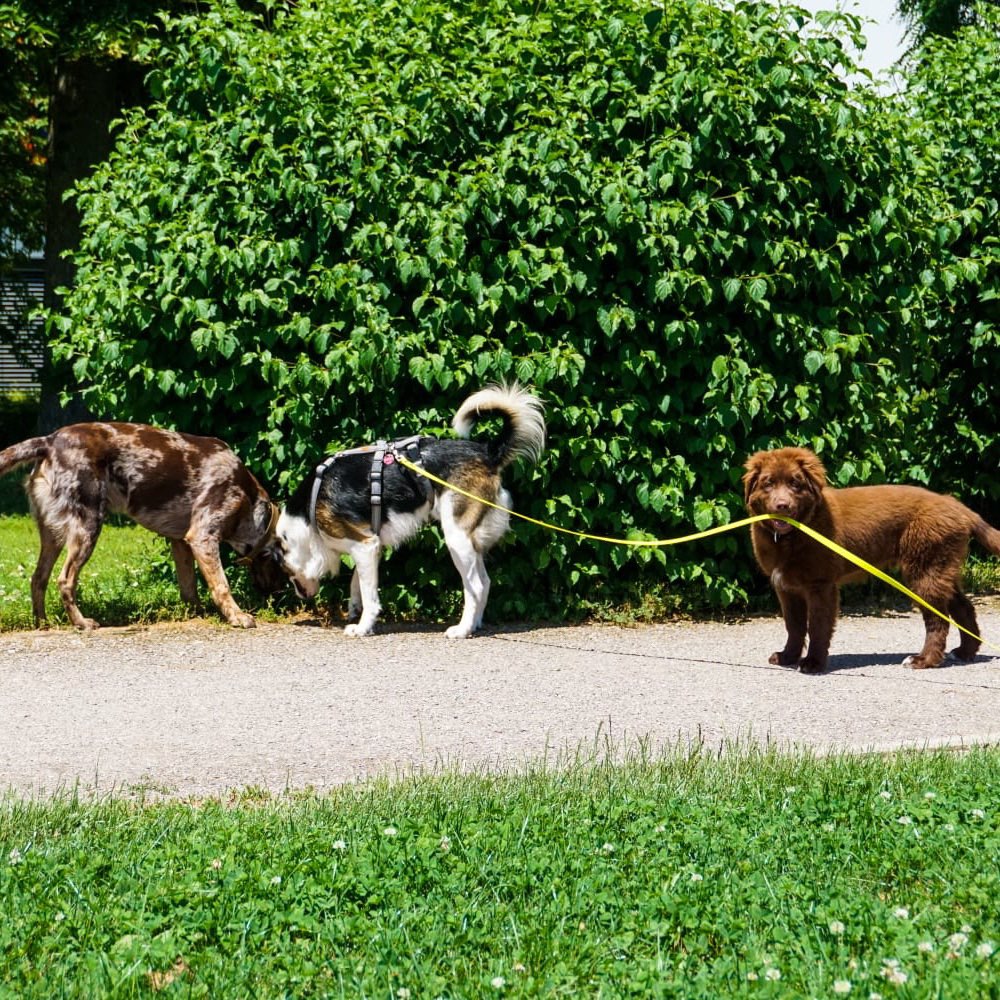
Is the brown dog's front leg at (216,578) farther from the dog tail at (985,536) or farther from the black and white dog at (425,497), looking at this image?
the dog tail at (985,536)

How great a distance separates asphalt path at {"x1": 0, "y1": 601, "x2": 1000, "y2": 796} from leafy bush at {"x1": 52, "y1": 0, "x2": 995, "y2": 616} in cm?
116

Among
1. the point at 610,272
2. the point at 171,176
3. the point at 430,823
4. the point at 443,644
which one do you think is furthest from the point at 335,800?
the point at 171,176

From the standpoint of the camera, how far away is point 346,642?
927 centimetres

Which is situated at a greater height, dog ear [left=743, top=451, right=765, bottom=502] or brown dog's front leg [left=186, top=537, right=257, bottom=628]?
dog ear [left=743, top=451, right=765, bottom=502]

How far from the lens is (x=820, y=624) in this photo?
820cm

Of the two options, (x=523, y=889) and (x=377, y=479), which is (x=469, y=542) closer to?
(x=377, y=479)

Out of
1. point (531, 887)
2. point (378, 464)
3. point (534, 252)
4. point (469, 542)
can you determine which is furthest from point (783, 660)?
point (531, 887)

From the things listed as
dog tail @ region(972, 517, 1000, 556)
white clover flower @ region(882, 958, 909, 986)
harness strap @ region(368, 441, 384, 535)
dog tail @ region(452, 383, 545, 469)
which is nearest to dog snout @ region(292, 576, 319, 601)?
harness strap @ region(368, 441, 384, 535)

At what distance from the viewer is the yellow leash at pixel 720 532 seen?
796 centimetres

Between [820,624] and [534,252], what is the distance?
323cm

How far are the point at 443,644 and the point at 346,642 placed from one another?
0.66 m

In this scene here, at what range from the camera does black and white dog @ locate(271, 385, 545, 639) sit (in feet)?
30.8

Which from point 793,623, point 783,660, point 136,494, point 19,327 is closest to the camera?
point 793,623

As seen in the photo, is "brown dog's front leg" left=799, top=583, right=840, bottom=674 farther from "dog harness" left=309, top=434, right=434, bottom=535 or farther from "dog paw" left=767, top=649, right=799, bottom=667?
"dog harness" left=309, top=434, right=434, bottom=535
